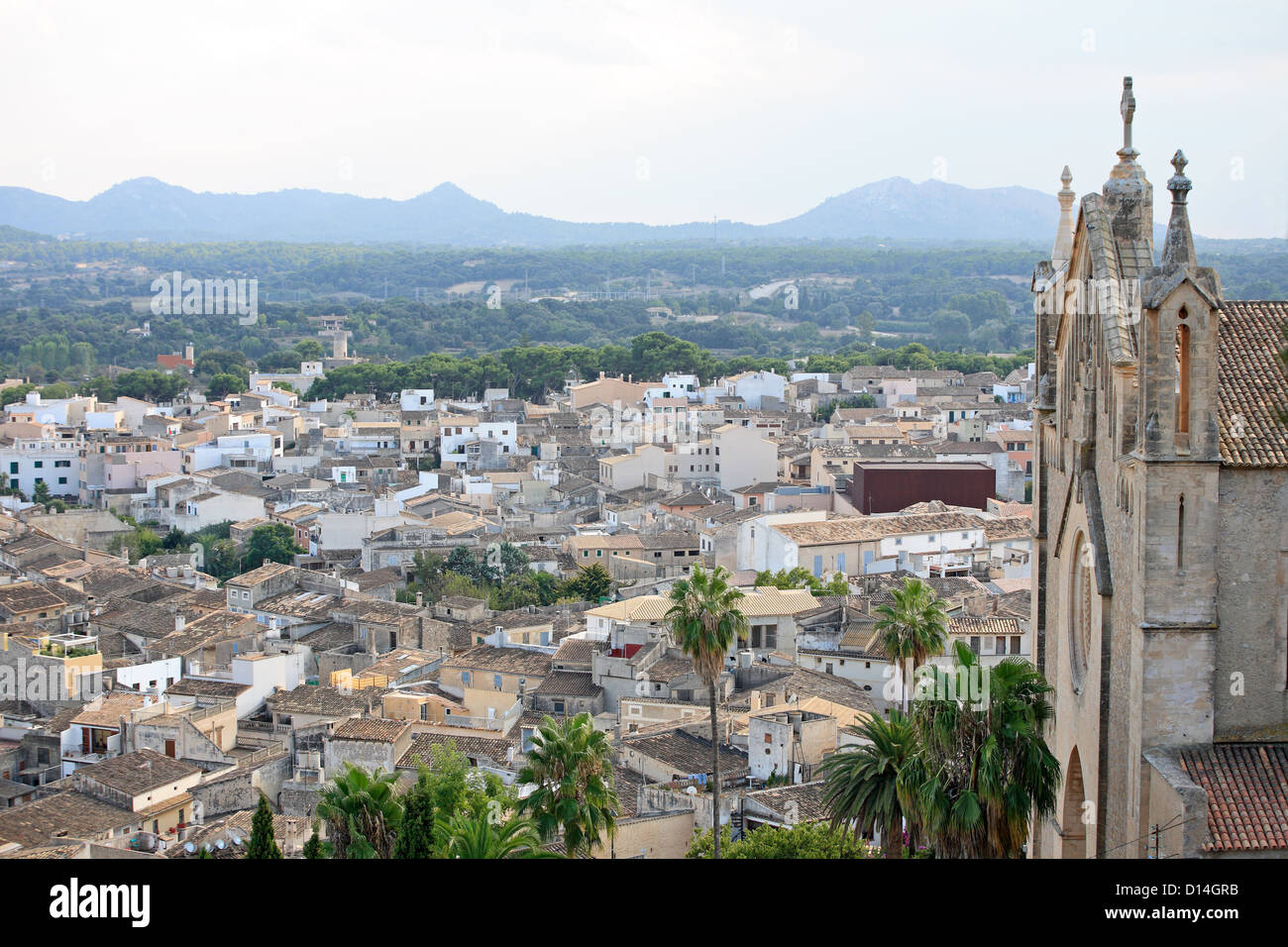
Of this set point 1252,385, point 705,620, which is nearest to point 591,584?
point 705,620

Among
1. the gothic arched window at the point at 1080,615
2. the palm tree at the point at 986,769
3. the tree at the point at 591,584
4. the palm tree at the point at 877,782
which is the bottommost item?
the tree at the point at 591,584

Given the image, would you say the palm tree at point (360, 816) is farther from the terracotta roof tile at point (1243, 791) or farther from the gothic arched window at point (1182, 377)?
the gothic arched window at point (1182, 377)

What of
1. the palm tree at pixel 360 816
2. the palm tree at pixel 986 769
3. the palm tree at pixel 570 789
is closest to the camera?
the palm tree at pixel 986 769

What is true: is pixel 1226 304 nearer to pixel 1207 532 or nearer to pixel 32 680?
pixel 1207 532

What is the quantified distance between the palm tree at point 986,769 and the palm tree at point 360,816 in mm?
6317

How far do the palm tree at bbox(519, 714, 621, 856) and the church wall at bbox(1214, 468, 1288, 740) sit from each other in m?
7.37

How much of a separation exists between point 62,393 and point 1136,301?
332 ft

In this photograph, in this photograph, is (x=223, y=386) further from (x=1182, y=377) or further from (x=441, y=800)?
(x=1182, y=377)

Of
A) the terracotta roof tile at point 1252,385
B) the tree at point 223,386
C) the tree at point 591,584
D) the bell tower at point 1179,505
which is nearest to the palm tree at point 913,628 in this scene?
the terracotta roof tile at point 1252,385

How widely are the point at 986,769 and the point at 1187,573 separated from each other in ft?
8.10

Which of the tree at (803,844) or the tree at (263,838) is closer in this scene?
the tree at (263,838)

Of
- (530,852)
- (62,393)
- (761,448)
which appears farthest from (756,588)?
(62,393)

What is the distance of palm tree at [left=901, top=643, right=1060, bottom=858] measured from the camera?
13875 millimetres

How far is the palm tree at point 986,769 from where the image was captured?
13.9 meters
